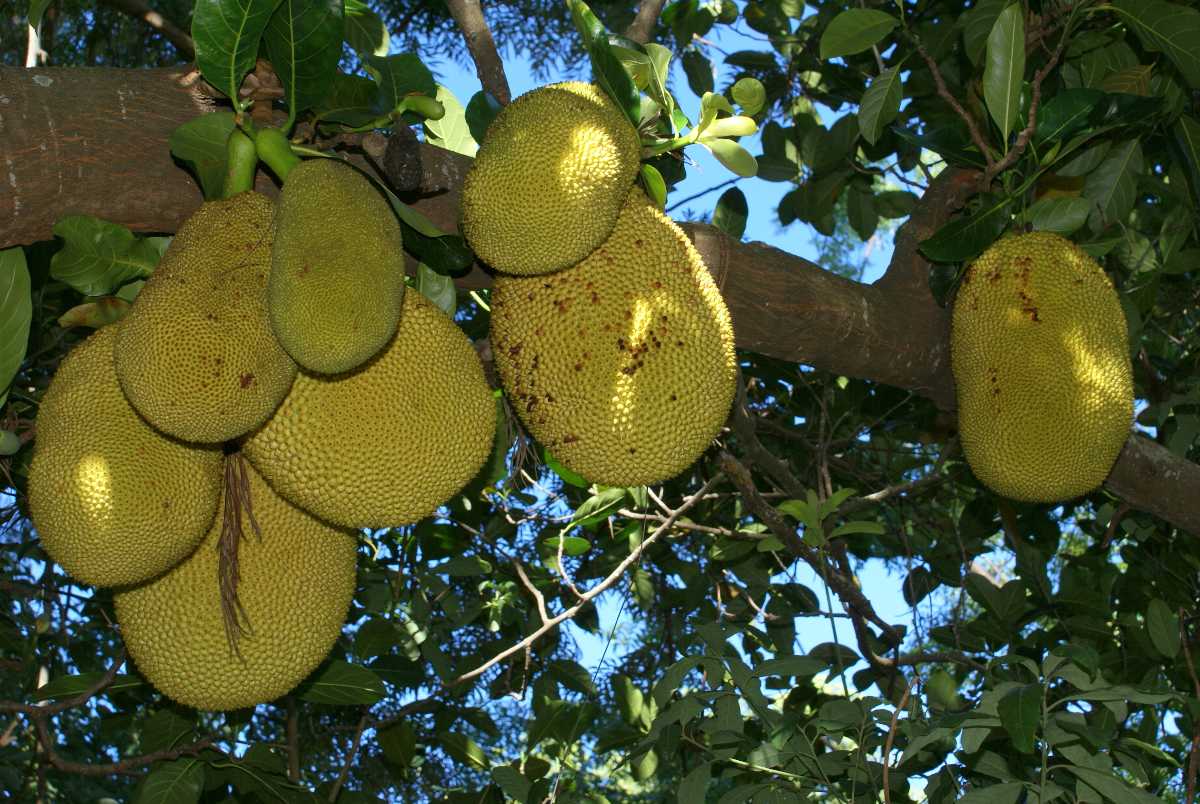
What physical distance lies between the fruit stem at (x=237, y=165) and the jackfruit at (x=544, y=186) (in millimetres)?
251

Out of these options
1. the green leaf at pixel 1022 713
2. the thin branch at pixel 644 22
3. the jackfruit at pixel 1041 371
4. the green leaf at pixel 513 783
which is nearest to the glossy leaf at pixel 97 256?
the thin branch at pixel 644 22

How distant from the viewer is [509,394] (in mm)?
1288

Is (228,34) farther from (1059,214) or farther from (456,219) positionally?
(1059,214)

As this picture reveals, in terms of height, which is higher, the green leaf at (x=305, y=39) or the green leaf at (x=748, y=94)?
the green leaf at (x=305, y=39)

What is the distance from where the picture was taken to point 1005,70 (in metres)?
1.70

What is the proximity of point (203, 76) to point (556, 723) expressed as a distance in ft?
4.84

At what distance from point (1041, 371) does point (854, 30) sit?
0.66 metres

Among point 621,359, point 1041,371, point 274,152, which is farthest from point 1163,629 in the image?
point 274,152

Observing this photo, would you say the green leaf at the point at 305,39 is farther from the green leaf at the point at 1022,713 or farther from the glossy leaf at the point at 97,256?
the green leaf at the point at 1022,713

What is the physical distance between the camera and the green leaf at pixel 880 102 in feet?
6.18

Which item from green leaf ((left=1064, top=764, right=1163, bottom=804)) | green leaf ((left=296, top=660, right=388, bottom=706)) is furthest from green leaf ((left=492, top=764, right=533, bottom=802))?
green leaf ((left=1064, top=764, right=1163, bottom=804))

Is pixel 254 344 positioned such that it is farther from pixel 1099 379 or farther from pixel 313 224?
pixel 1099 379

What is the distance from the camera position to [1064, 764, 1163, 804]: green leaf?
3.66 feet

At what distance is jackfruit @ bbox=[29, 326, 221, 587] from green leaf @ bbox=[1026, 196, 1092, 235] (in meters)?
1.36
